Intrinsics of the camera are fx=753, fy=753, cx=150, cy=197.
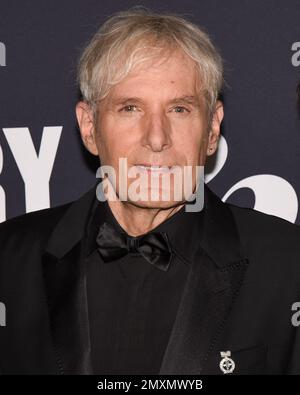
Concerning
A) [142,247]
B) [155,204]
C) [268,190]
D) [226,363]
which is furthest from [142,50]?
[226,363]

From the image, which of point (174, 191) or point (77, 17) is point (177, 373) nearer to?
point (174, 191)

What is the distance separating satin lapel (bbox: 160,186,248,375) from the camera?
2455mm

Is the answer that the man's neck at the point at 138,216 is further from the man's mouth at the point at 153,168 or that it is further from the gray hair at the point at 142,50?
the gray hair at the point at 142,50

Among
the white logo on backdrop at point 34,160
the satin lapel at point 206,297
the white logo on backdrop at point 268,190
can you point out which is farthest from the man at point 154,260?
the white logo on backdrop at point 34,160

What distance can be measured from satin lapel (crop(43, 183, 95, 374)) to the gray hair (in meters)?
0.43

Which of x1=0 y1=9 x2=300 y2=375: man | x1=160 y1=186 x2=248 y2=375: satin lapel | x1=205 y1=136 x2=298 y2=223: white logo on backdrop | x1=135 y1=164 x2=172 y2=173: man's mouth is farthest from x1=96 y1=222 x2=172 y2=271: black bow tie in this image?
x1=205 y1=136 x2=298 y2=223: white logo on backdrop

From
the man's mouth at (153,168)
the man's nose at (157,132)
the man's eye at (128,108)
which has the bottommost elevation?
the man's mouth at (153,168)

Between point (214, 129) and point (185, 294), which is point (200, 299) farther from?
point (214, 129)

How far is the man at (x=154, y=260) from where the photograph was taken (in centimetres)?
251

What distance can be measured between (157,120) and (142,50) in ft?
0.82

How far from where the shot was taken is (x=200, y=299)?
2.54 meters

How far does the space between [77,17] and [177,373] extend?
1.63 m

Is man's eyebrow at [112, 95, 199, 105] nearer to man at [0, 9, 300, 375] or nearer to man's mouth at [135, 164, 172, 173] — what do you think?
man at [0, 9, 300, 375]

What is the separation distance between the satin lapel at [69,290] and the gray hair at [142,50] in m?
0.43
